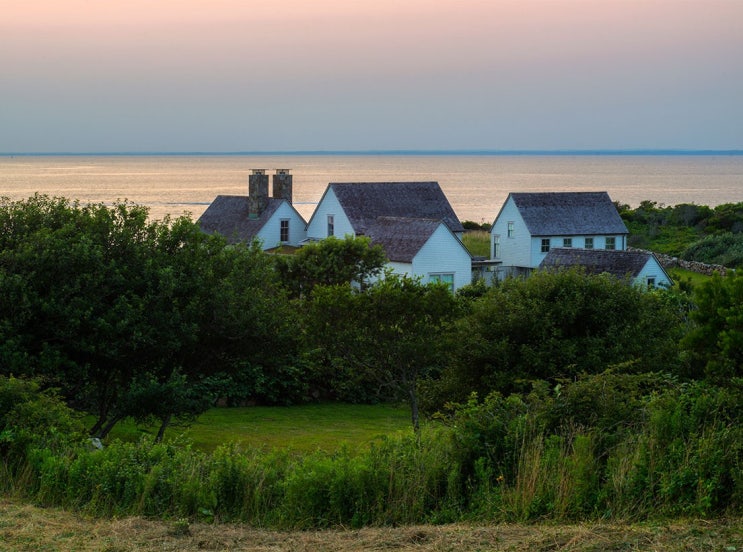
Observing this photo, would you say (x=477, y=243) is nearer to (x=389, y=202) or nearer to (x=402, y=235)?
(x=389, y=202)

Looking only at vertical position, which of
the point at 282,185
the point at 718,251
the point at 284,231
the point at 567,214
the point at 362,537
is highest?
the point at 282,185

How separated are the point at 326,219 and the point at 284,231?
2.98 m

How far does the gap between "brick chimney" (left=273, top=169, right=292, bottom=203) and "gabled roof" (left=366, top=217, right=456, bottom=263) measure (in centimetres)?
1031

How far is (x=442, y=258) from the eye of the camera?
4872 centimetres

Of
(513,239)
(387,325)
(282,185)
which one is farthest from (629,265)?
(387,325)

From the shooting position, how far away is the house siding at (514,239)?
5947 cm

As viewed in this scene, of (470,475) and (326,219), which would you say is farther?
(326,219)

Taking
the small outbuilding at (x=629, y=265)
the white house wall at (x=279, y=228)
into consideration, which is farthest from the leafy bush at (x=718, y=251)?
the white house wall at (x=279, y=228)

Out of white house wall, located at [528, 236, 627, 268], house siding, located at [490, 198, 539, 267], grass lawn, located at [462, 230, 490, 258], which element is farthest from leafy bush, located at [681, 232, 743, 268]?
grass lawn, located at [462, 230, 490, 258]

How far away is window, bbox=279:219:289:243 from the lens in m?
58.5

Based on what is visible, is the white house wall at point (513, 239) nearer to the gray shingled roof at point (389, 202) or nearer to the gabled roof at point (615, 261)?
the gray shingled roof at point (389, 202)

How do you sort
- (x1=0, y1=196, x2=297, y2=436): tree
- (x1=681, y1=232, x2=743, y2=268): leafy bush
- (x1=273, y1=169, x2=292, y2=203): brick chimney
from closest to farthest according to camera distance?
1. (x1=0, y1=196, x2=297, y2=436): tree
2. (x1=273, y1=169, x2=292, y2=203): brick chimney
3. (x1=681, y1=232, x2=743, y2=268): leafy bush

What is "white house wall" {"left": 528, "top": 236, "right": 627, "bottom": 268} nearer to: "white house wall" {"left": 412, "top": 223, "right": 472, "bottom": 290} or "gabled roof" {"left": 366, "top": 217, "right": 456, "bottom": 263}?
"white house wall" {"left": 412, "top": 223, "right": 472, "bottom": 290}

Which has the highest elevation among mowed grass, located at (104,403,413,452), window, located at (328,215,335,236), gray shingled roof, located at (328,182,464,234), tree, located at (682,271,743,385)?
gray shingled roof, located at (328,182,464,234)
